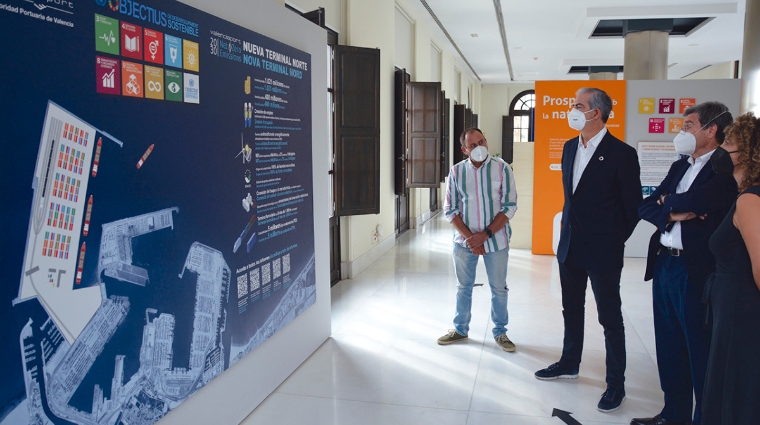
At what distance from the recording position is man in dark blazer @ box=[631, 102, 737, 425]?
2764 millimetres

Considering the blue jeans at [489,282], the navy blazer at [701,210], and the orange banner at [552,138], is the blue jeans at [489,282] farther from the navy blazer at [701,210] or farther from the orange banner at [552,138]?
the orange banner at [552,138]

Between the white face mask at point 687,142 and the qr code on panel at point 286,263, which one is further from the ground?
the white face mask at point 687,142

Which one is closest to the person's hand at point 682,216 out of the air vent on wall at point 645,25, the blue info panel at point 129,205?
the blue info panel at point 129,205

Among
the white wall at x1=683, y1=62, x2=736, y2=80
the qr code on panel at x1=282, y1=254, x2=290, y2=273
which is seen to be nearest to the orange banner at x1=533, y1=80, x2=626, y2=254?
the qr code on panel at x1=282, y1=254, x2=290, y2=273

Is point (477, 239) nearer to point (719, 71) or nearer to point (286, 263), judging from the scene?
point (286, 263)

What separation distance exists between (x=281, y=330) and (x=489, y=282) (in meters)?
1.55

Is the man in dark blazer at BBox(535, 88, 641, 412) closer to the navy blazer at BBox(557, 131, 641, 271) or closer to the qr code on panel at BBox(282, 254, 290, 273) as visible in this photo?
the navy blazer at BBox(557, 131, 641, 271)

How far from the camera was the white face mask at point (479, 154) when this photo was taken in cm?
418

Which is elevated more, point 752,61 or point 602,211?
point 752,61

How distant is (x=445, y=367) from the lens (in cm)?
409

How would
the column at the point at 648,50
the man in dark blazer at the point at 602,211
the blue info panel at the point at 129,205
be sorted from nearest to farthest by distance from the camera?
the blue info panel at the point at 129,205 → the man in dark blazer at the point at 602,211 → the column at the point at 648,50

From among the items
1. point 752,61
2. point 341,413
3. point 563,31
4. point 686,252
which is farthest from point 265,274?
point 563,31

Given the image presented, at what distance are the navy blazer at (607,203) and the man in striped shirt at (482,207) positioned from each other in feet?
2.79

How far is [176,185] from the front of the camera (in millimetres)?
2668
